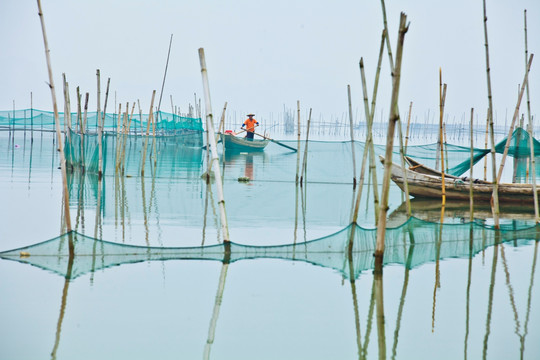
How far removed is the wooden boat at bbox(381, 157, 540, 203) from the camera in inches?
370

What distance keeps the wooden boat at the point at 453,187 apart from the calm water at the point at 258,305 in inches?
131

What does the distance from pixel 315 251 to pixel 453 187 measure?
17.5 feet

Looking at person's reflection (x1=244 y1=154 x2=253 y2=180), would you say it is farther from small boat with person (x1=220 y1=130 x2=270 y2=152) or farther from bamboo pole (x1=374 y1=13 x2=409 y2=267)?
bamboo pole (x1=374 y1=13 x2=409 y2=267)

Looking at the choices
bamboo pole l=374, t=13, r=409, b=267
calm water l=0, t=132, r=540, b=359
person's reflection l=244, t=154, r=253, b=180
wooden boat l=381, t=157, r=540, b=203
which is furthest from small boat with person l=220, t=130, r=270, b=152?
bamboo pole l=374, t=13, r=409, b=267

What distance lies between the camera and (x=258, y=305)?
3.93 meters

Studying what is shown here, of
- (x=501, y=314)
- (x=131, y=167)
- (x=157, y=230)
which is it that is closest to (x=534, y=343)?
(x=501, y=314)

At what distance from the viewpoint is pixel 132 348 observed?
3104 millimetres

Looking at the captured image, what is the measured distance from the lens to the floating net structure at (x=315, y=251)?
14.9 ft

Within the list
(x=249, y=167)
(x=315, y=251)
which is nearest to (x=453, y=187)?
(x=315, y=251)

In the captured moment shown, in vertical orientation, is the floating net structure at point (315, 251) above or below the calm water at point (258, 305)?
above

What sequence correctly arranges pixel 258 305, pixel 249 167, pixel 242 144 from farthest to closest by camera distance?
1. pixel 242 144
2. pixel 249 167
3. pixel 258 305

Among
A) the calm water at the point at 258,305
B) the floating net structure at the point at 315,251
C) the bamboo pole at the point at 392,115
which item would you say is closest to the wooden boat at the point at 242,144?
the calm water at the point at 258,305

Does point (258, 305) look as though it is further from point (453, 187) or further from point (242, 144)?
point (242, 144)

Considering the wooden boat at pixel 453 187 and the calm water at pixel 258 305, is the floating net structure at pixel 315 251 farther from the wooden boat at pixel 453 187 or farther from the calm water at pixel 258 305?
the wooden boat at pixel 453 187
